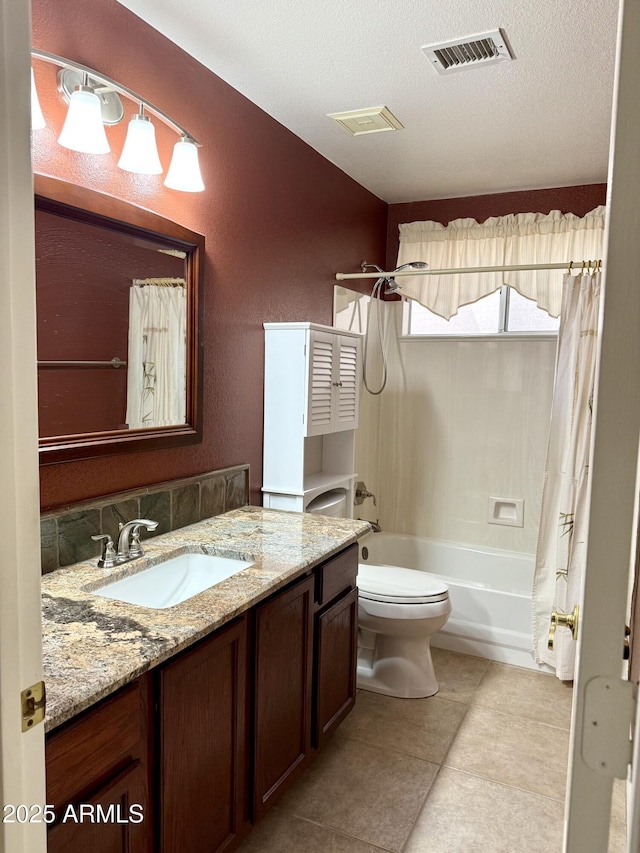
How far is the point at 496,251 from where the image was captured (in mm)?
3650

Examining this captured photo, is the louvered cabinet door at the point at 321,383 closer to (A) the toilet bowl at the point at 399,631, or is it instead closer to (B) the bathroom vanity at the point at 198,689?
(B) the bathroom vanity at the point at 198,689

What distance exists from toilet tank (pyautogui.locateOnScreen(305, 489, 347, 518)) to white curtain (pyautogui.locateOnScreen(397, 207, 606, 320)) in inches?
54.1

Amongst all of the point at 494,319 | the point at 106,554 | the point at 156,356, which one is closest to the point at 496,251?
the point at 494,319

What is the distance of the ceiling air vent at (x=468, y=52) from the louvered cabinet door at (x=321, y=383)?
3.67 feet

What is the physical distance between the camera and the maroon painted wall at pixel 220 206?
176 cm

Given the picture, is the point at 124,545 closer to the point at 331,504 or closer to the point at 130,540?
the point at 130,540

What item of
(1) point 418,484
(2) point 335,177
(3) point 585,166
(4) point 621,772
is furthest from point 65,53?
(1) point 418,484

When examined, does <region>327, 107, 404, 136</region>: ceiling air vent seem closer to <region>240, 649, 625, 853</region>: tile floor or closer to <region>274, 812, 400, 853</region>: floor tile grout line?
<region>240, 649, 625, 853</region>: tile floor

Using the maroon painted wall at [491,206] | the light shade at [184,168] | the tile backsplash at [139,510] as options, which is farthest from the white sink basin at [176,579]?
the maroon painted wall at [491,206]

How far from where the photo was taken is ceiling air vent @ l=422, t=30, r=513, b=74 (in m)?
2.06

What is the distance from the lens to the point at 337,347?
291 centimetres

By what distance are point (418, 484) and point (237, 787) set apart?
2.60 metres

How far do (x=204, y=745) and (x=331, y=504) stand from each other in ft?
5.22

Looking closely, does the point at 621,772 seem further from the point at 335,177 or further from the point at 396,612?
the point at 335,177
